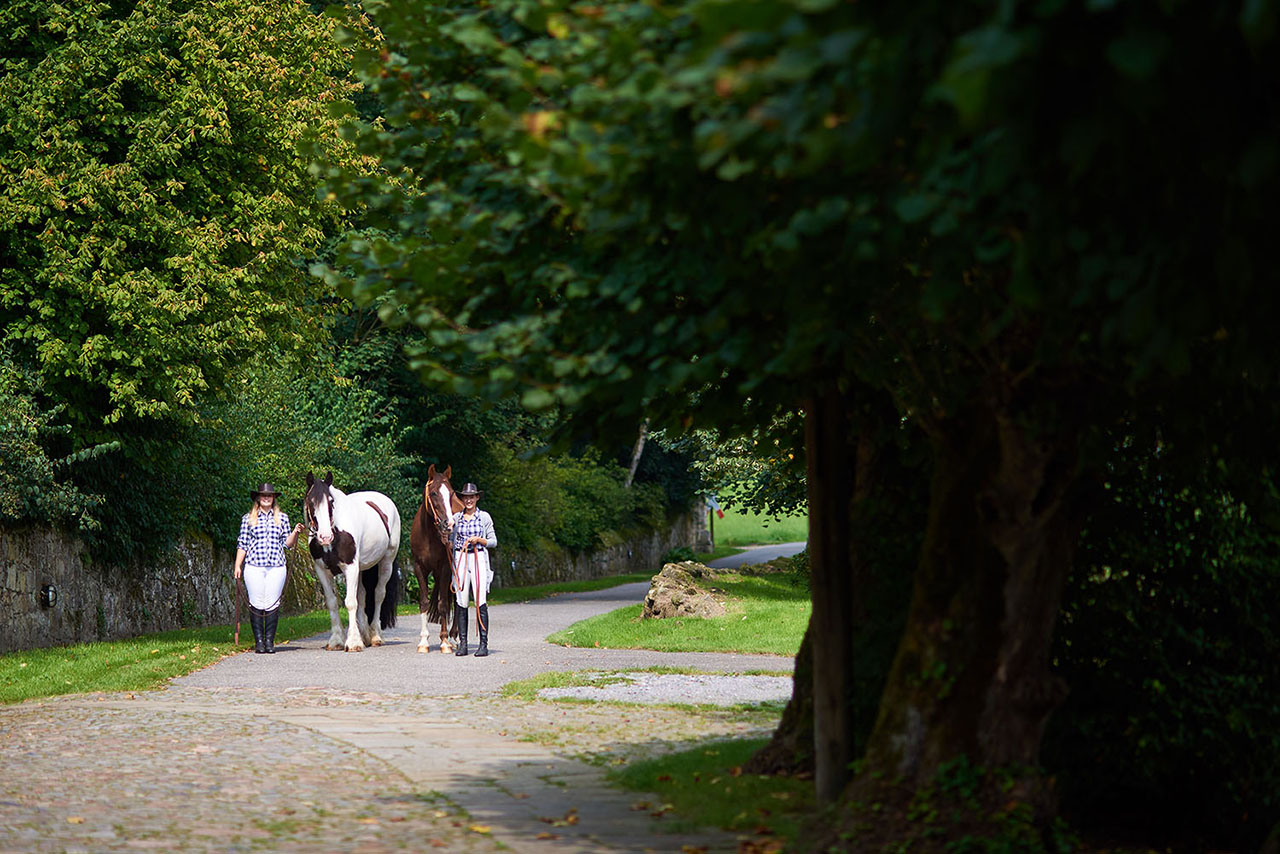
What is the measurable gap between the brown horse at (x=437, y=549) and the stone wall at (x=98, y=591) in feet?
18.4

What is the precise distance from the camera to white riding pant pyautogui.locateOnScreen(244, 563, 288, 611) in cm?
1878

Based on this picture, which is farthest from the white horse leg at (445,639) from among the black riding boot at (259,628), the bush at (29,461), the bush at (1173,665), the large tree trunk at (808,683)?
the bush at (1173,665)

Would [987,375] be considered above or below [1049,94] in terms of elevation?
below

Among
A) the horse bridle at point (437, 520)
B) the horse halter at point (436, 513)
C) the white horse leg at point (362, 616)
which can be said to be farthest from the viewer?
the white horse leg at point (362, 616)

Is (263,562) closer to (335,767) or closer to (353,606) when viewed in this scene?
(353,606)

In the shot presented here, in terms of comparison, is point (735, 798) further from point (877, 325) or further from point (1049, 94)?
point (1049, 94)

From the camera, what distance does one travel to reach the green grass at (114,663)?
14.9m

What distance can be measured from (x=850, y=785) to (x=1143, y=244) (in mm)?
3520

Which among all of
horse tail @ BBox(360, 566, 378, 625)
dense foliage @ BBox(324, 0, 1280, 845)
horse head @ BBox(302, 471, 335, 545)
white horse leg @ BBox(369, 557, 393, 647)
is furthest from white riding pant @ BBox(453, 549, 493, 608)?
dense foliage @ BBox(324, 0, 1280, 845)

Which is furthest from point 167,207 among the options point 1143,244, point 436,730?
point 1143,244

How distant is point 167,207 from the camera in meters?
21.0

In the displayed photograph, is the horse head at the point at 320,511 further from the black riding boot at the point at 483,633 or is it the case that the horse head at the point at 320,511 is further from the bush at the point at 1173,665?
the bush at the point at 1173,665

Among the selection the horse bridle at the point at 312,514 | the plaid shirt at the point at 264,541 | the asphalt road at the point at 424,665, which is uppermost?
the horse bridle at the point at 312,514

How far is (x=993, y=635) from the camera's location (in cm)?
673
